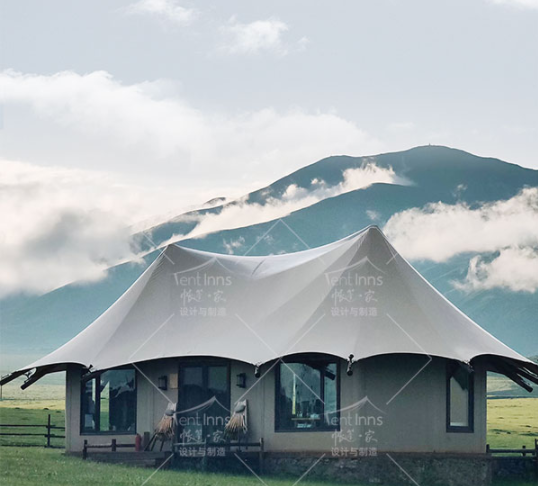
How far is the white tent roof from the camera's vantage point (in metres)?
25.4

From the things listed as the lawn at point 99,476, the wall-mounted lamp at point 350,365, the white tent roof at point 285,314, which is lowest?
the lawn at point 99,476

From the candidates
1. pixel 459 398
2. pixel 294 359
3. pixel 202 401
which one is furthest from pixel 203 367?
pixel 459 398

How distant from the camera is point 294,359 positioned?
2595cm

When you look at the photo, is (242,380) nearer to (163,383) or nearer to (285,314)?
(285,314)

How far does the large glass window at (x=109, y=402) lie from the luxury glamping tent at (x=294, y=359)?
32 mm

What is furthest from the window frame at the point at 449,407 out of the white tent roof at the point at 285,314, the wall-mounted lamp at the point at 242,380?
the wall-mounted lamp at the point at 242,380

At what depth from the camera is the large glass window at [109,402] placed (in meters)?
27.7

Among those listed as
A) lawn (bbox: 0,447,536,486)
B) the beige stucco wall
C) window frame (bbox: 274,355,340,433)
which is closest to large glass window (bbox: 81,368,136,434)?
lawn (bbox: 0,447,536,486)

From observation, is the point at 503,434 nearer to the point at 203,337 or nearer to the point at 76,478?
the point at 203,337

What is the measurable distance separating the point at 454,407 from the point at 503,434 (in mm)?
30542

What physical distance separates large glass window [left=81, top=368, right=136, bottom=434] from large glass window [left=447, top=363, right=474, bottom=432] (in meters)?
7.92

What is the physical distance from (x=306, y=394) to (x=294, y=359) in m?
0.87

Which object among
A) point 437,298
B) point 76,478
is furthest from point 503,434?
point 76,478

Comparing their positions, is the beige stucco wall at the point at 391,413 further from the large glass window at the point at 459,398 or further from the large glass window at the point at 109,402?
the large glass window at the point at 109,402
